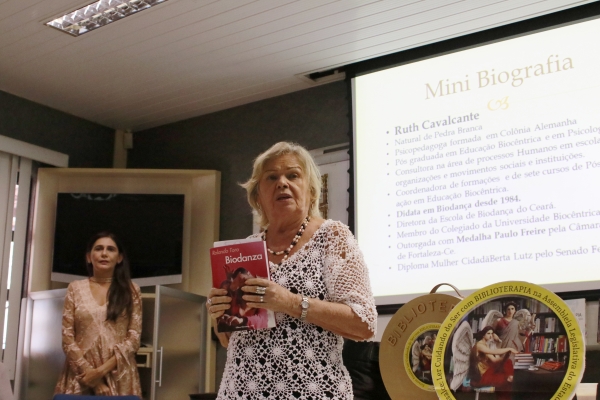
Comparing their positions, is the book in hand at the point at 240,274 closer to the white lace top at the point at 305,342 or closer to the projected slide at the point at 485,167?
the white lace top at the point at 305,342

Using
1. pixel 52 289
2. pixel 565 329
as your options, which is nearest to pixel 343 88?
pixel 52 289

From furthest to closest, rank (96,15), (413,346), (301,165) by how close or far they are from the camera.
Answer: (96,15) < (413,346) < (301,165)

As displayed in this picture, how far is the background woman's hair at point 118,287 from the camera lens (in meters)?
4.10

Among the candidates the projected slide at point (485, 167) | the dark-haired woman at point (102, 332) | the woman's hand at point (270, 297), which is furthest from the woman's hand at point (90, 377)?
the woman's hand at point (270, 297)

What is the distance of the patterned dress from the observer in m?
3.97

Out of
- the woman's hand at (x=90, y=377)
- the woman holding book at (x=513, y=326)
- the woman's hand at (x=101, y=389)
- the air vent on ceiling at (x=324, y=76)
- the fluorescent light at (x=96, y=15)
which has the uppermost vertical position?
the fluorescent light at (x=96, y=15)

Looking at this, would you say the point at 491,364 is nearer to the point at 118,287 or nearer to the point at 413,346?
the point at 413,346

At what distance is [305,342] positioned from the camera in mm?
1632

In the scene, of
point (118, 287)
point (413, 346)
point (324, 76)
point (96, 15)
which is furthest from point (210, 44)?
point (413, 346)

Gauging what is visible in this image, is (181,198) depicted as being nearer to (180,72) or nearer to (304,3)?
(180,72)

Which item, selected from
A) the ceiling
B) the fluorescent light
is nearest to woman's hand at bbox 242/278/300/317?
the ceiling

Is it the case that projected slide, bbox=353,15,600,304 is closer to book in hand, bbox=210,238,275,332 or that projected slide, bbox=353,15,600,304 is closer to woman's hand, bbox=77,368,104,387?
woman's hand, bbox=77,368,104,387

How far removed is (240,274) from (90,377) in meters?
2.61

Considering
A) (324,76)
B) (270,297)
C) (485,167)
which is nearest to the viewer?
(270,297)
